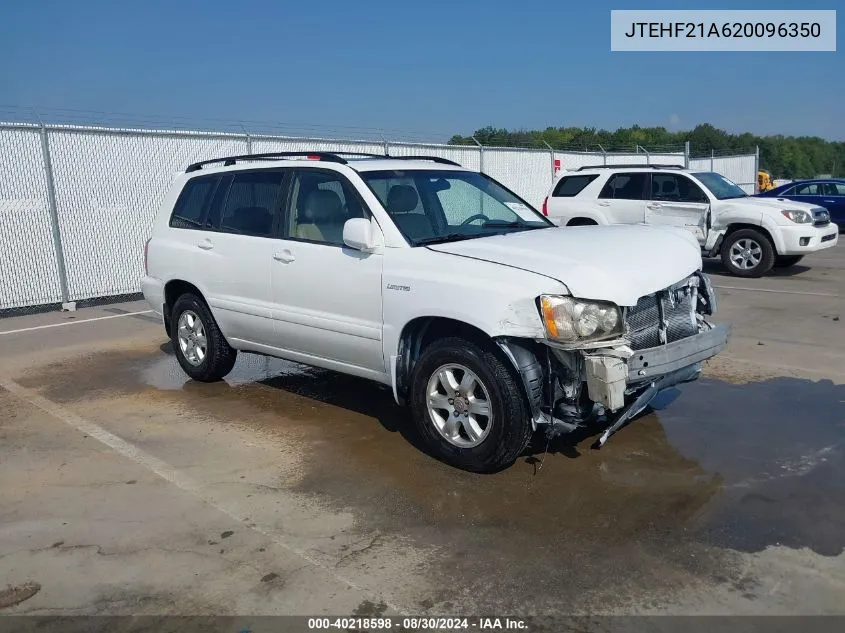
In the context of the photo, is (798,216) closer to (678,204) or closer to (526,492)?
(678,204)

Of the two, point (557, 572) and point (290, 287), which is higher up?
point (290, 287)

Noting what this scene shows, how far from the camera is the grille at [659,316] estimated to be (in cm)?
444

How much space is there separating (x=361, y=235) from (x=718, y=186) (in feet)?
32.9

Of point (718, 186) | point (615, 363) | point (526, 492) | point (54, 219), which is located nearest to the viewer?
point (615, 363)

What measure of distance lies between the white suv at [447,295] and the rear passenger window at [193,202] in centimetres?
2

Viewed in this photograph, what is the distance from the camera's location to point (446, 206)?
5512mm

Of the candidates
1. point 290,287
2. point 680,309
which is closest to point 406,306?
point 290,287

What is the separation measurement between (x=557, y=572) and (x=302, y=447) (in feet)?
7.42

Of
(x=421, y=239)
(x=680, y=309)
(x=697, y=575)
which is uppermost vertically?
(x=421, y=239)

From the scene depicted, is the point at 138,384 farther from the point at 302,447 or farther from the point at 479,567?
the point at 479,567

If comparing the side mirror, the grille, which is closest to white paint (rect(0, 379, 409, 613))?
the side mirror

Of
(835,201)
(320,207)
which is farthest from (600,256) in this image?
(835,201)

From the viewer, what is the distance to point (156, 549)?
12.5ft

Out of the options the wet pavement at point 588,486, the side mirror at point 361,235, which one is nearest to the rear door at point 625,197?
the wet pavement at point 588,486
